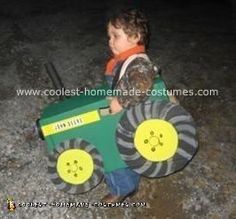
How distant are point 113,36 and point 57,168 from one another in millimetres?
1175

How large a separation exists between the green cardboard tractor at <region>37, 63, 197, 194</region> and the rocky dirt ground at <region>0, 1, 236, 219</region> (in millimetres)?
484

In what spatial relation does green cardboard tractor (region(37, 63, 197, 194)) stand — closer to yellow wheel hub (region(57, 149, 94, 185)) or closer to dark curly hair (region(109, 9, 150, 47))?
yellow wheel hub (region(57, 149, 94, 185))

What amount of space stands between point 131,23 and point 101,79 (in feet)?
6.80

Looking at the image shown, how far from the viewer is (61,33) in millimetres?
5992

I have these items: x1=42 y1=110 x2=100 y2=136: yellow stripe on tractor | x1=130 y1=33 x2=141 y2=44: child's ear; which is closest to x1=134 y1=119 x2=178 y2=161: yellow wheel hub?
x1=42 y1=110 x2=100 y2=136: yellow stripe on tractor

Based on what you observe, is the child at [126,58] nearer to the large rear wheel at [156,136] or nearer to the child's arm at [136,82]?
the child's arm at [136,82]

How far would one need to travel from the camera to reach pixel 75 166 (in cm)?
311

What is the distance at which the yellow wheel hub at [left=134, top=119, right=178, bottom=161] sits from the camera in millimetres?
2777

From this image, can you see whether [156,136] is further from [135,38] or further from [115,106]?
[135,38]

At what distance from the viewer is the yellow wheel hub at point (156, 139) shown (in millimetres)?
2777

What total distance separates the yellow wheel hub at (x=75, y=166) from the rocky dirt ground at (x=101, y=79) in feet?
1.15

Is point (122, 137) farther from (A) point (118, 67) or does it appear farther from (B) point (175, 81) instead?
(B) point (175, 81)

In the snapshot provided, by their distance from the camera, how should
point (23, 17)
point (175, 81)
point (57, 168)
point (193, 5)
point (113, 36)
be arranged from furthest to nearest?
point (193, 5)
point (23, 17)
point (175, 81)
point (57, 168)
point (113, 36)

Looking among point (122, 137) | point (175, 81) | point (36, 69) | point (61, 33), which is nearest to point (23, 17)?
point (61, 33)
